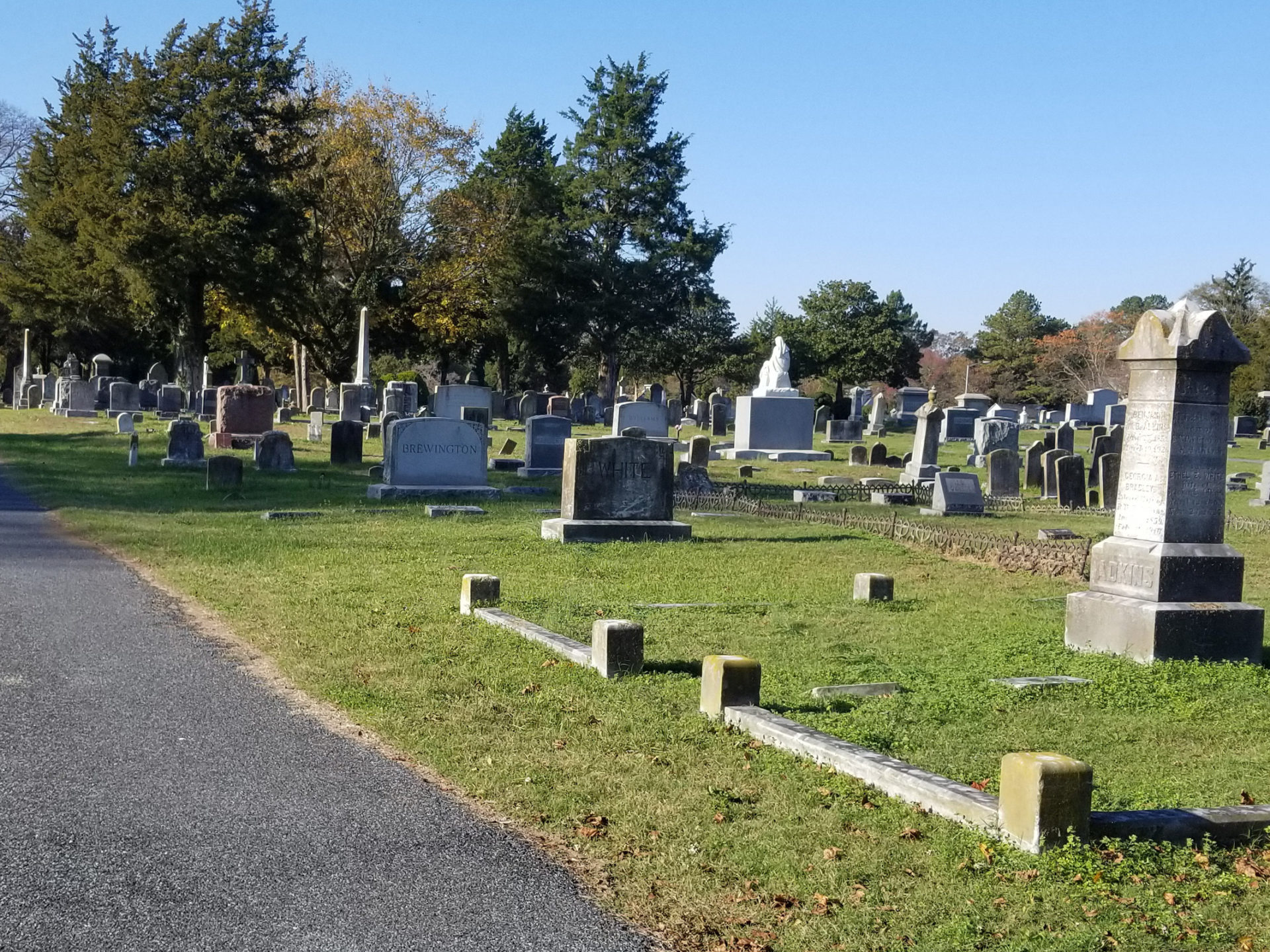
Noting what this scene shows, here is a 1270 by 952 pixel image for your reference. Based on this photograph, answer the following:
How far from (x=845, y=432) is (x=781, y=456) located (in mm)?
10449

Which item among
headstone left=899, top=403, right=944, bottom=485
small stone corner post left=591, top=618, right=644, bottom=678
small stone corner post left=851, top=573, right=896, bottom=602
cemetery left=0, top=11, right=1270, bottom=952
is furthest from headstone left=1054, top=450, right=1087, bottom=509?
small stone corner post left=591, top=618, right=644, bottom=678

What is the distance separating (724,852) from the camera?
5.07 metres

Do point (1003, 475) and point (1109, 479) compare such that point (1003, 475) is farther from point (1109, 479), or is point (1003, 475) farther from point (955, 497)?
point (955, 497)

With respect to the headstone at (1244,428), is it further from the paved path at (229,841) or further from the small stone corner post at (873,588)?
the paved path at (229,841)

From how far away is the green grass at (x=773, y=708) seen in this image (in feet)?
15.1

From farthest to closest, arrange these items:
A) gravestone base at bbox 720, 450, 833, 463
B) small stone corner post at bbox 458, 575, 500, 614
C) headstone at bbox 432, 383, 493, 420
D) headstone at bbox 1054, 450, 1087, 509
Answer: headstone at bbox 432, 383, 493, 420 < gravestone base at bbox 720, 450, 833, 463 < headstone at bbox 1054, 450, 1087, 509 < small stone corner post at bbox 458, 575, 500, 614

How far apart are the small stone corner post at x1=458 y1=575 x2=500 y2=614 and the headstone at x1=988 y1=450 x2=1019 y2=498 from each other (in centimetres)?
1456

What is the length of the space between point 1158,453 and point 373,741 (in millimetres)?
5926

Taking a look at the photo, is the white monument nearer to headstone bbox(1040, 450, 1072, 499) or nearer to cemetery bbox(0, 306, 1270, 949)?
headstone bbox(1040, 450, 1072, 499)

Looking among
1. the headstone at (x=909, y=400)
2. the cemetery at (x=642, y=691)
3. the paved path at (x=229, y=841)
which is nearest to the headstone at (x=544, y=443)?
the cemetery at (x=642, y=691)

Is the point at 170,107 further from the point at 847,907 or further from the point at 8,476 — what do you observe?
the point at 847,907

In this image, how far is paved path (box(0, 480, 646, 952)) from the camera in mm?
4293

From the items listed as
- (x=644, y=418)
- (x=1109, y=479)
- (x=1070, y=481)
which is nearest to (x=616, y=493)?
(x=1070, y=481)

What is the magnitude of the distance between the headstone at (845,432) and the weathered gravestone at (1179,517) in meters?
32.3
